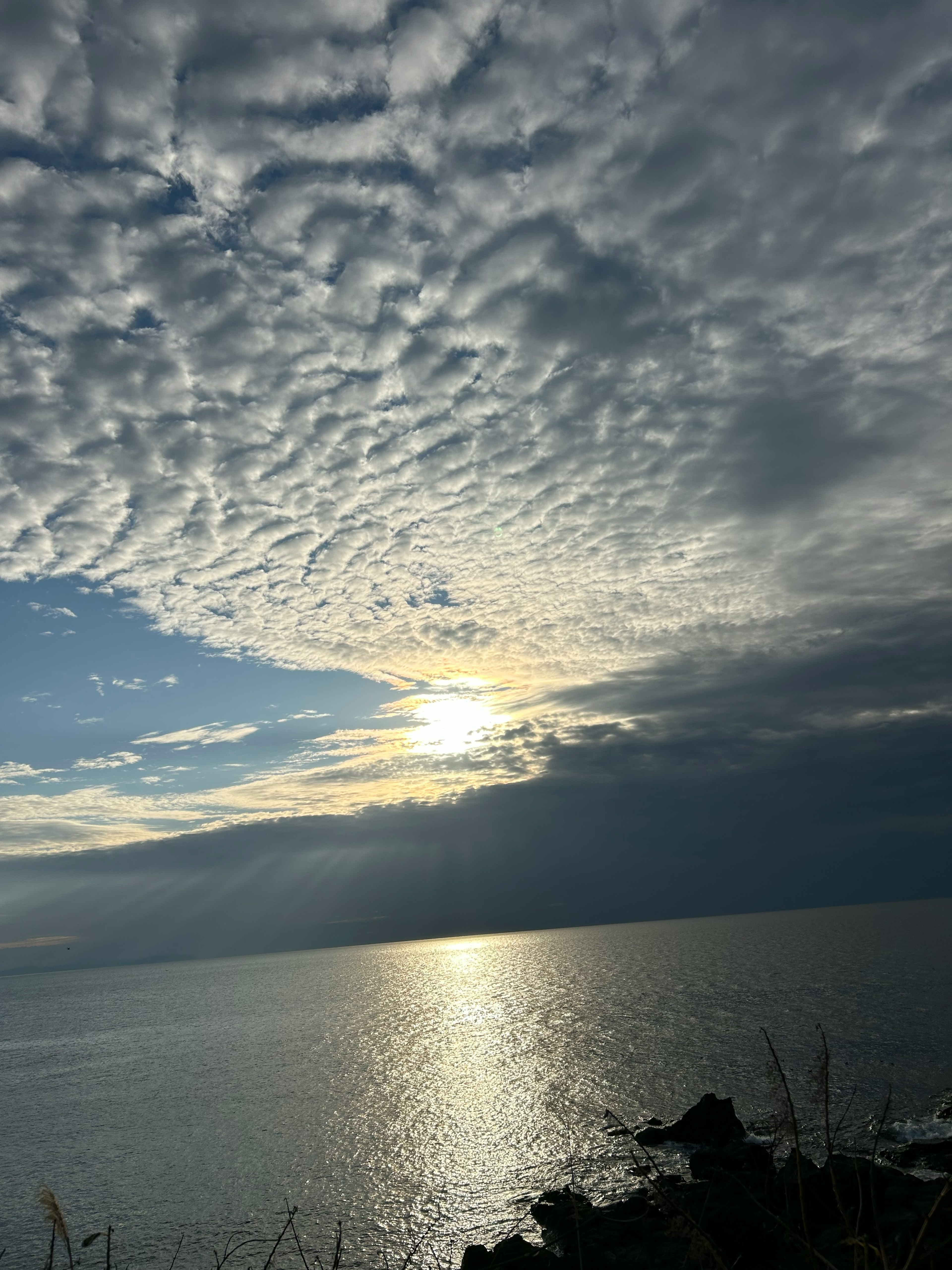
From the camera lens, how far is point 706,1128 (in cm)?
Result: 3934

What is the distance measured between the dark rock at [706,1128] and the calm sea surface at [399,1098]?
2783 millimetres

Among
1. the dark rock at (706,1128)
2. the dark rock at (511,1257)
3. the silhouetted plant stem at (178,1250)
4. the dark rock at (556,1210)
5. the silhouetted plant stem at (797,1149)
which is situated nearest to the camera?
the silhouetted plant stem at (797,1149)

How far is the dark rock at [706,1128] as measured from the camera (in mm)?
38875

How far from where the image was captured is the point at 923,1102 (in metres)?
44.1

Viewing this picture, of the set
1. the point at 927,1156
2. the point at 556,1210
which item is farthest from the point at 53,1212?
the point at 927,1156

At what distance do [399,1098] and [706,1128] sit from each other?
27690 mm

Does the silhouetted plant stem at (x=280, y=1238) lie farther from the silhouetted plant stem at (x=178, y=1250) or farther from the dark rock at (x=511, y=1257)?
the silhouetted plant stem at (x=178, y=1250)

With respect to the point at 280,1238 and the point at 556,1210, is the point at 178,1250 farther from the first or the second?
the point at 280,1238

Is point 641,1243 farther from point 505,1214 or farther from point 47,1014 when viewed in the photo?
point 47,1014

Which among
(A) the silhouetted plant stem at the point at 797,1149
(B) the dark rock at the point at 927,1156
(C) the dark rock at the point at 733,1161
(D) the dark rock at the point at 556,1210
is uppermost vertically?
(A) the silhouetted plant stem at the point at 797,1149

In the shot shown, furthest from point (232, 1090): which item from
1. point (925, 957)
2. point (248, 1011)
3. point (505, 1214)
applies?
point (925, 957)

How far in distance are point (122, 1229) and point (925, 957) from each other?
13992 cm

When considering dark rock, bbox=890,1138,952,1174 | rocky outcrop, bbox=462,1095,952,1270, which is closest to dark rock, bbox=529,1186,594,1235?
rocky outcrop, bbox=462,1095,952,1270

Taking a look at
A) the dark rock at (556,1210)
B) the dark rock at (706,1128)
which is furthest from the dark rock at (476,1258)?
the dark rock at (706,1128)
